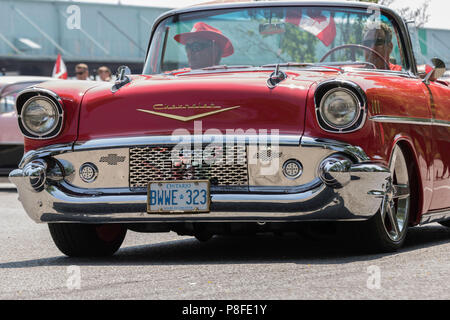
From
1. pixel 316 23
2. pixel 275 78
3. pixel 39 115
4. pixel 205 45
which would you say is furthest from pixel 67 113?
pixel 316 23

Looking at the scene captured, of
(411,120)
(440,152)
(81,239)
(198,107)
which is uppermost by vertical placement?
(198,107)

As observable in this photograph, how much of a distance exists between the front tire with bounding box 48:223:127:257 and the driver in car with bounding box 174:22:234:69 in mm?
1339

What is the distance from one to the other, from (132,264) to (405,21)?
2749mm

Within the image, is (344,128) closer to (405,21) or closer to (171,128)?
(171,128)

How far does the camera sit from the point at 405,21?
6.90m

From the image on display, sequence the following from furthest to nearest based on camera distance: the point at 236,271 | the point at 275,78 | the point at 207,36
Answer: the point at 207,36 < the point at 275,78 < the point at 236,271

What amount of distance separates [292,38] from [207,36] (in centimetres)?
61

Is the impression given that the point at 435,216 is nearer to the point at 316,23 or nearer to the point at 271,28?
the point at 316,23

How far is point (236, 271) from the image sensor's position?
16.5ft

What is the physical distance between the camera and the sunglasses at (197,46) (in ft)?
22.1

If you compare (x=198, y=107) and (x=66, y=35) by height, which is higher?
(x=198, y=107)

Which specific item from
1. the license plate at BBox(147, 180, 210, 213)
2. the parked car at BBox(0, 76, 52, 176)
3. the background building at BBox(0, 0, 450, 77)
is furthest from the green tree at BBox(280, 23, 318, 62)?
the background building at BBox(0, 0, 450, 77)

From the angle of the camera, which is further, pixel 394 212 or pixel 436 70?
pixel 436 70

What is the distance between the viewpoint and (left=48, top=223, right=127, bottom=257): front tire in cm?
591
